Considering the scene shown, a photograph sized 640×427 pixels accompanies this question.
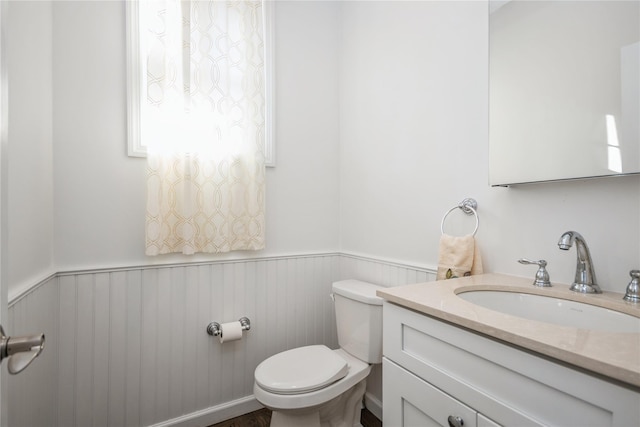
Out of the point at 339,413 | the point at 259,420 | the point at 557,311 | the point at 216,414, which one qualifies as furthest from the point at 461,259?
the point at 216,414

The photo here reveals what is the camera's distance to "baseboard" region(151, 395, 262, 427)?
1.60m

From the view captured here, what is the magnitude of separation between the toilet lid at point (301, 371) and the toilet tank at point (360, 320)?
123 mm

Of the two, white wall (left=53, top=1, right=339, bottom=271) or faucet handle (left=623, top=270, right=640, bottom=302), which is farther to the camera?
white wall (left=53, top=1, right=339, bottom=271)

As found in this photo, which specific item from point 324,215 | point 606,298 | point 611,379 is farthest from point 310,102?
point 611,379

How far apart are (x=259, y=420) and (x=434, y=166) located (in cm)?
164

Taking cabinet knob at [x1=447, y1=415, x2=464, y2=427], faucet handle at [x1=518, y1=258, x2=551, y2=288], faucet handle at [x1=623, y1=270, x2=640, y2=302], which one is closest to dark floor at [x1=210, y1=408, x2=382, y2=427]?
cabinet knob at [x1=447, y1=415, x2=464, y2=427]

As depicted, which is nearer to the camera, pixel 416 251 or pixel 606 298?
pixel 606 298

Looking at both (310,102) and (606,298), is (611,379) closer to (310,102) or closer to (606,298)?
(606,298)

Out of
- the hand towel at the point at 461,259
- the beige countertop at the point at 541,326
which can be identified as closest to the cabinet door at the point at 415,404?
the beige countertop at the point at 541,326

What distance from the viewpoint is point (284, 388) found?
4.17 ft

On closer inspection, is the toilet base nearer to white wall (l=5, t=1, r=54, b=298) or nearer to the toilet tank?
the toilet tank

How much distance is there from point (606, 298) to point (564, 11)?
912 millimetres

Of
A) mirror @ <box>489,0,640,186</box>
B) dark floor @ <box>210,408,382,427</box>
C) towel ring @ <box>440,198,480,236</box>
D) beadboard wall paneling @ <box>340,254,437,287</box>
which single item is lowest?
dark floor @ <box>210,408,382,427</box>

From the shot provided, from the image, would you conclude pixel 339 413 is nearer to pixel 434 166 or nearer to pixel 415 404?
Answer: pixel 415 404
